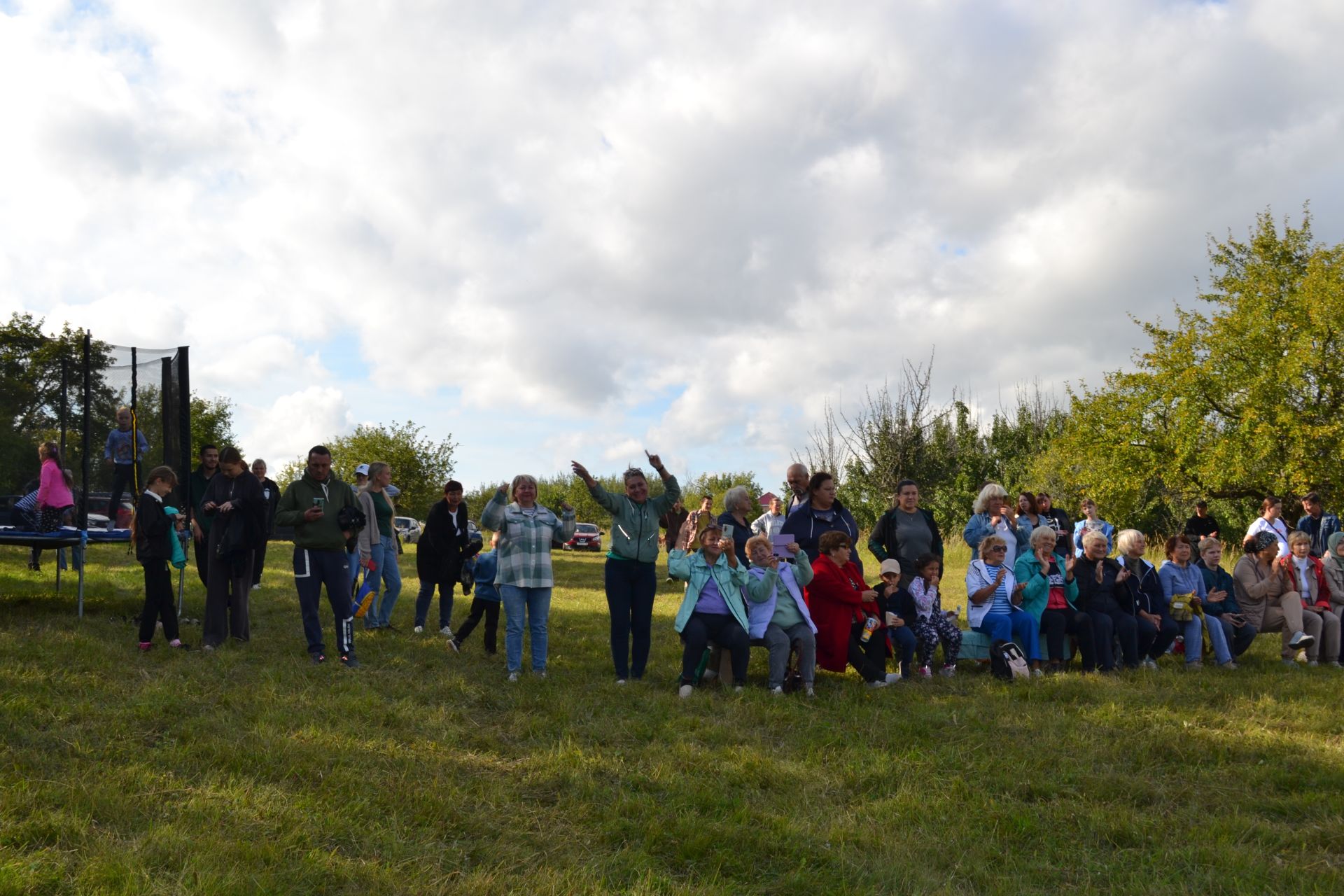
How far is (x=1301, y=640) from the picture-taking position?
376 inches

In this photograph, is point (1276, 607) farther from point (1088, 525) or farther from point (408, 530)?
point (408, 530)

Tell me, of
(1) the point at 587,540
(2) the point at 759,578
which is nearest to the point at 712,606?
(2) the point at 759,578

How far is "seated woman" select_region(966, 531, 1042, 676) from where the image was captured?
27.9ft

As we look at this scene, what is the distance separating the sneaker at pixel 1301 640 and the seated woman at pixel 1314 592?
0.12m

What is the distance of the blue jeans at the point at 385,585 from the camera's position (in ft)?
33.8

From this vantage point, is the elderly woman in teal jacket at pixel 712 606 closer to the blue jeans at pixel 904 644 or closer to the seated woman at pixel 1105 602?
the blue jeans at pixel 904 644

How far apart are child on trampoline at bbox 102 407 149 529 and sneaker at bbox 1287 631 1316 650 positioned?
12203mm

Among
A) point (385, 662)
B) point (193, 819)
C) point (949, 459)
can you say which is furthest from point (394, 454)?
point (193, 819)

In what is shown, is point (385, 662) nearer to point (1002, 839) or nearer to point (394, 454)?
point (1002, 839)

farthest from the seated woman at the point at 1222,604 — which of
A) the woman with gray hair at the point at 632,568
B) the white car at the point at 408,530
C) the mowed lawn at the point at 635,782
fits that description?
the white car at the point at 408,530

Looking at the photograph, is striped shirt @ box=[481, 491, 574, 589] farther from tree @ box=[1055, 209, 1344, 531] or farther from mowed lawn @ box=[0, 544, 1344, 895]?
tree @ box=[1055, 209, 1344, 531]

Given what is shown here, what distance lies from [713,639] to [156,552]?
5.03m

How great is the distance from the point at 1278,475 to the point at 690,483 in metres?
66.8

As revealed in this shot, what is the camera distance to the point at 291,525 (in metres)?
7.89
